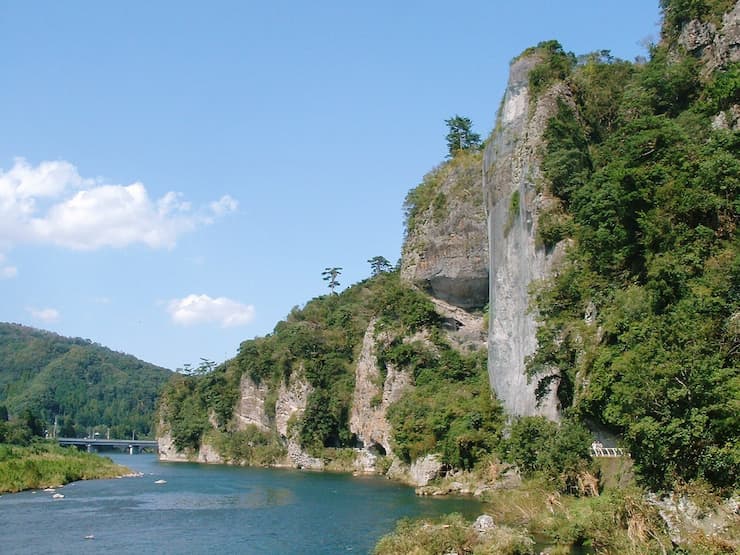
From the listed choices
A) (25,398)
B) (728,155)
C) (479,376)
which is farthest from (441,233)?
(25,398)

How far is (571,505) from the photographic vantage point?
2312 cm

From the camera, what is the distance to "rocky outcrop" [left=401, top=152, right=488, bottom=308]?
50594mm

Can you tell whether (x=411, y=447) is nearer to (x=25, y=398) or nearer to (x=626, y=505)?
(x=626, y=505)

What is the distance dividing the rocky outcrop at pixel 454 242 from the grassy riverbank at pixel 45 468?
83.5ft

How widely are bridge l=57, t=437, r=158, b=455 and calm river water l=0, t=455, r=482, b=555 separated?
57536mm

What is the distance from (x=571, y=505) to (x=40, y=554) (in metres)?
16.2

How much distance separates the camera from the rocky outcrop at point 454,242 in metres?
50.6

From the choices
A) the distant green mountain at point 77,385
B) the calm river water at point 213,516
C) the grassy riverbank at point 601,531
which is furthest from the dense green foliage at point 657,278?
the distant green mountain at point 77,385

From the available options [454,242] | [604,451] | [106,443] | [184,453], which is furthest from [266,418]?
[604,451]

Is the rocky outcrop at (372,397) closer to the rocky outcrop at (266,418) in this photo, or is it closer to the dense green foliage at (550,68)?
the rocky outcrop at (266,418)

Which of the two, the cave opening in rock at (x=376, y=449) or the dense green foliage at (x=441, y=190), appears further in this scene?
the cave opening in rock at (x=376, y=449)

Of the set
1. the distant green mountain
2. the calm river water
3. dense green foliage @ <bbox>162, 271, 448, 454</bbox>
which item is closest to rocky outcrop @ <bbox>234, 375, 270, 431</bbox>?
dense green foliage @ <bbox>162, 271, 448, 454</bbox>

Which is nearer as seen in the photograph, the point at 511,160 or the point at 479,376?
the point at 511,160

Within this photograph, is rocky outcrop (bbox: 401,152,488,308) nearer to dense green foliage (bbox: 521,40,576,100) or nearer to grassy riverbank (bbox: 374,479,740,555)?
dense green foliage (bbox: 521,40,576,100)
